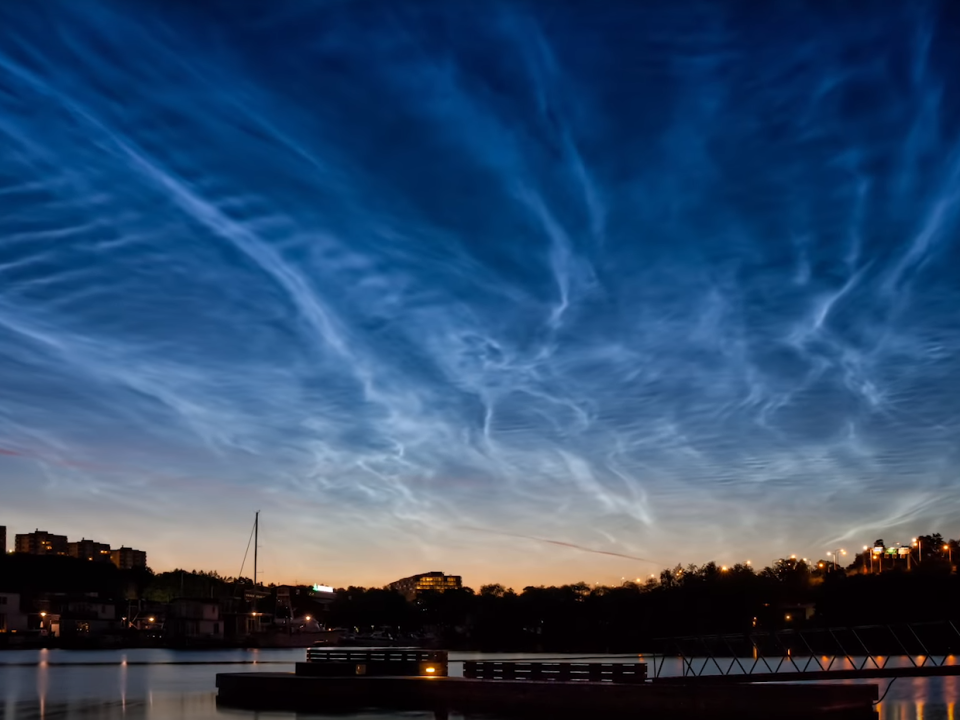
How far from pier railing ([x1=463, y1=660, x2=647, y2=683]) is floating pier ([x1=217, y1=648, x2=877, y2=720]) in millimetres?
48

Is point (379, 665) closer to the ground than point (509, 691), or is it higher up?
higher up

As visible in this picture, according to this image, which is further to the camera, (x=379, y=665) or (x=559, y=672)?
(x=379, y=665)

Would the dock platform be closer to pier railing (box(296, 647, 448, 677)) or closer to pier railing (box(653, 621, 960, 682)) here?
pier railing (box(296, 647, 448, 677))

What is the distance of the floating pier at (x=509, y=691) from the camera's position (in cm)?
4241

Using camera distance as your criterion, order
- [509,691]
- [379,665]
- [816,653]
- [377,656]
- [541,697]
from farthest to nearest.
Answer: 1. [816,653]
2. [377,656]
3. [379,665]
4. [509,691]
5. [541,697]

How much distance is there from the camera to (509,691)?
4872cm

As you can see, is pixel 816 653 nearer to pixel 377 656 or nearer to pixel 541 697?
pixel 377 656

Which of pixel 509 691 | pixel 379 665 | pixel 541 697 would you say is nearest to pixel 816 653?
pixel 379 665

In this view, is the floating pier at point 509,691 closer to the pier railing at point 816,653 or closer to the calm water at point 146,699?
the calm water at point 146,699

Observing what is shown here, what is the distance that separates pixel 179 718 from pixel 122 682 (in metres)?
40.2

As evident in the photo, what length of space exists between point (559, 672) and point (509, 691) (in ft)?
9.94

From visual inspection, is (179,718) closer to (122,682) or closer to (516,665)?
(516,665)

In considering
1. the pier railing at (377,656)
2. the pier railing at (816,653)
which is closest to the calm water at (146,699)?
the pier railing at (816,653)

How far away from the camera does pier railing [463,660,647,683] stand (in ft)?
158
